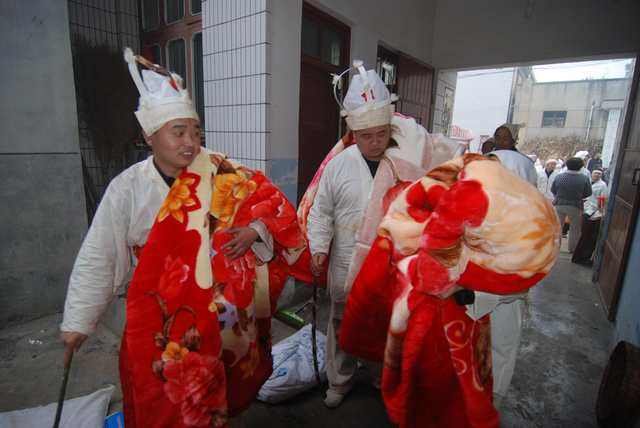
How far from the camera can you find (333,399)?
2332 millimetres

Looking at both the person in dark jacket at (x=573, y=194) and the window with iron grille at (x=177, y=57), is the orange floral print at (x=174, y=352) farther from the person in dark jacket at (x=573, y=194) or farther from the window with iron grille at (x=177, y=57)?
the person in dark jacket at (x=573, y=194)

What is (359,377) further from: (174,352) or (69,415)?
(69,415)

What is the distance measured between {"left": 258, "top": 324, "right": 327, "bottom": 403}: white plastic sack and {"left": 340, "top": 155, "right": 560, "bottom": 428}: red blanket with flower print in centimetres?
103

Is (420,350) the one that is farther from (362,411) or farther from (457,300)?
(362,411)

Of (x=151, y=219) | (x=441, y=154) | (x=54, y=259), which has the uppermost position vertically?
(x=441, y=154)

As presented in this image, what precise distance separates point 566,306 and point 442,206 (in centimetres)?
392

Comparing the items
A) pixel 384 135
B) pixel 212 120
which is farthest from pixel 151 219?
pixel 212 120

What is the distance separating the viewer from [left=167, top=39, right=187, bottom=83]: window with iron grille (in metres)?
4.05

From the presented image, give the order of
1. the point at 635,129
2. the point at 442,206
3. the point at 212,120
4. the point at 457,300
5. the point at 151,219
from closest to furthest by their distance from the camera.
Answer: the point at 442,206 → the point at 457,300 → the point at 151,219 → the point at 212,120 → the point at 635,129

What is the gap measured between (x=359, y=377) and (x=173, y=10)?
4.38 meters

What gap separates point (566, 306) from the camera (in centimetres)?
406

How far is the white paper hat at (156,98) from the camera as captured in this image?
1.42m

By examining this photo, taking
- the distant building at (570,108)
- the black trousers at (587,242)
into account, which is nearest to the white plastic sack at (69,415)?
the black trousers at (587,242)

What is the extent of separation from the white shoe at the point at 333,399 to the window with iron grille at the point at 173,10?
13.6ft
